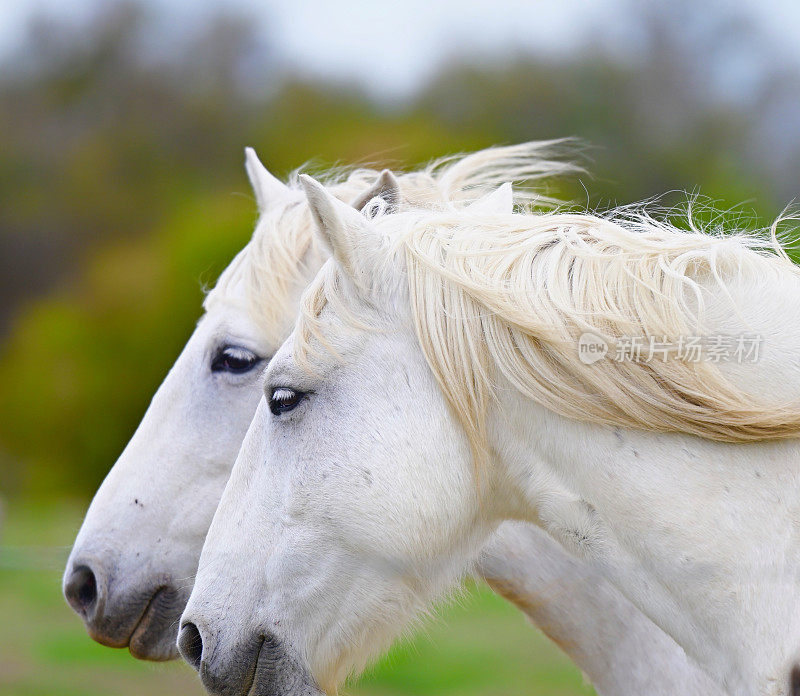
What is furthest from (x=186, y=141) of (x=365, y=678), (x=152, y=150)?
(x=365, y=678)

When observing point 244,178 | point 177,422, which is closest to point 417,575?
point 177,422

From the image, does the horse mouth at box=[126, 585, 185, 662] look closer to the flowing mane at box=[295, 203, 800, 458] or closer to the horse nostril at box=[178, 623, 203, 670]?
the horse nostril at box=[178, 623, 203, 670]

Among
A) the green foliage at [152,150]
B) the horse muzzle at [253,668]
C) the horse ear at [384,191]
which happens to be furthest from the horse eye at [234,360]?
the green foliage at [152,150]

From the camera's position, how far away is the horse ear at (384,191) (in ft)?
8.55

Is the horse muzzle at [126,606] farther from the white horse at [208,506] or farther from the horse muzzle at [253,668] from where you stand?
the horse muzzle at [253,668]

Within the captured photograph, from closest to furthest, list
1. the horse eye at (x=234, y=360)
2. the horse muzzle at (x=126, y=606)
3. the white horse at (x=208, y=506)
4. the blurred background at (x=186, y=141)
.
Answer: the white horse at (x=208, y=506), the horse muzzle at (x=126, y=606), the horse eye at (x=234, y=360), the blurred background at (x=186, y=141)

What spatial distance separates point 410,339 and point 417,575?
0.51 metres

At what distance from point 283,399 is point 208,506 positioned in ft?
3.12

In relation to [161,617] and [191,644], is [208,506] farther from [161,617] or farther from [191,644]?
[191,644]

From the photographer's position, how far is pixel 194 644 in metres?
2.09

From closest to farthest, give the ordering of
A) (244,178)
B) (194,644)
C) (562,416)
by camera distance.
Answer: (562,416), (194,644), (244,178)

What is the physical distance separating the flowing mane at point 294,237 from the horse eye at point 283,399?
0.84m

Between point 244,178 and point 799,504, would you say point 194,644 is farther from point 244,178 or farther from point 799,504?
point 244,178

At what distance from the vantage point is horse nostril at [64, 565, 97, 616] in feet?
9.07
